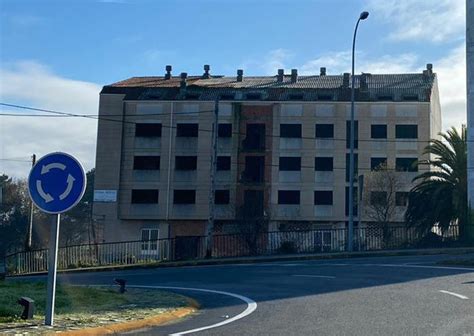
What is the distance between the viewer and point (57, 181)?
8.29 metres

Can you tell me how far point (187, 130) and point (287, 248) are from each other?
24.1 meters

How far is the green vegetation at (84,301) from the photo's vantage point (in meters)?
9.94

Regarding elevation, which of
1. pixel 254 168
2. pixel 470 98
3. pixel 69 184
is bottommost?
pixel 69 184

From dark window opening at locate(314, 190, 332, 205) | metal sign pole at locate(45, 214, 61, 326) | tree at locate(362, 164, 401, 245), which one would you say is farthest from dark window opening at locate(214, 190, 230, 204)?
metal sign pole at locate(45, 214, 61, 326)

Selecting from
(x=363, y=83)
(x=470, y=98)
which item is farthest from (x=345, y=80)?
(x=470, y=98)

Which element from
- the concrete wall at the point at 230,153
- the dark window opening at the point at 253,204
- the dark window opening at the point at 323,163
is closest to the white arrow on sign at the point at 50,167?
the dark window opening at the point at 253,204

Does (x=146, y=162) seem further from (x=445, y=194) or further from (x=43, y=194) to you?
(x=43, y=194)

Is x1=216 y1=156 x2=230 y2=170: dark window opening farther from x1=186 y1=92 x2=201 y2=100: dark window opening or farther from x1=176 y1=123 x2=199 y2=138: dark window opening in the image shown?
x1=186 y1=92 x2=201 y2=100: dark window opening

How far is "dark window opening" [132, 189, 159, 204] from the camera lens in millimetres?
56031

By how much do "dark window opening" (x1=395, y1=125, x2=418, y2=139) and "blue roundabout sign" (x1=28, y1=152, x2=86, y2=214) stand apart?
4897cm

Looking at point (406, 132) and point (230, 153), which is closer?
point (406, 132)

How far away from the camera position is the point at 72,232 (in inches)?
2862

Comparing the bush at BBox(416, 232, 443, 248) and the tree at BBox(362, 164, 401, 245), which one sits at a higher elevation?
the tree at BBox(362, 164, 401, 245)

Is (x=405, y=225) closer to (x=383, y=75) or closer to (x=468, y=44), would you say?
(x=468, y=44)
